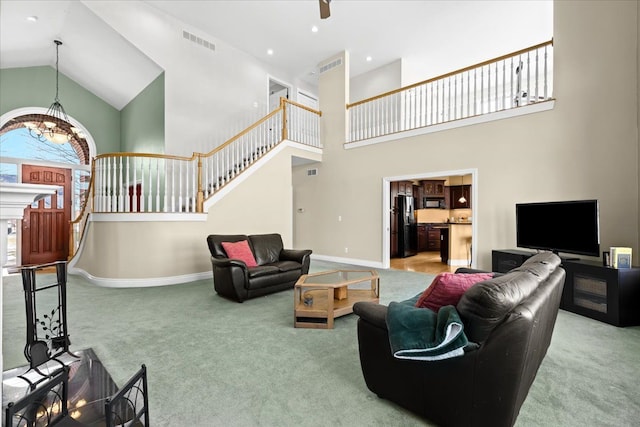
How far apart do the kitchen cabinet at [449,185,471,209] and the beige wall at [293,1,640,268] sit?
4142 mm

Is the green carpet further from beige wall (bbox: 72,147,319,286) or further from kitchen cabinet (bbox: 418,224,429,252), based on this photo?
kitchen cabinet (bbox: 418,224,429,252)

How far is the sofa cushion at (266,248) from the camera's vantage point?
496 centimetres

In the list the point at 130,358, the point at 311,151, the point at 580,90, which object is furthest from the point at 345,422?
the point at 311,151

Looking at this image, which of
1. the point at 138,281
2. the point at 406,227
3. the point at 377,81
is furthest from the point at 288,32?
the point at 138,281

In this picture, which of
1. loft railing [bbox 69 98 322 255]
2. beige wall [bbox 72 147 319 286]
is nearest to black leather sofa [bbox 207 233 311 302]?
beige wall [bbox 72 147 319 286]

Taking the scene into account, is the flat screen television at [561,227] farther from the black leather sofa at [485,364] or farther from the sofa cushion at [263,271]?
the sofa cushion at [263,271]

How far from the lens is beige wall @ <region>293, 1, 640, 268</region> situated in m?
3.93

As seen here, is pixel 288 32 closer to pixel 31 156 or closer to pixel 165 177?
pixel 165 177

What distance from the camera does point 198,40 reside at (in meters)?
7.05

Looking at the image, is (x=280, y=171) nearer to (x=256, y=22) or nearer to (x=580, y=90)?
(x=256, y=22)

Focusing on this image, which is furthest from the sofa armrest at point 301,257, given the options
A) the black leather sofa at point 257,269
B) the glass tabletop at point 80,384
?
the glass tabletop at point 80,384

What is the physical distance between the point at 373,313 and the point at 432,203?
8589mm

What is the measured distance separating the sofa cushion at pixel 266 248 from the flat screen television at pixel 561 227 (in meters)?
3.79

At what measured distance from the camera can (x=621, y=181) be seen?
3.96 metres
